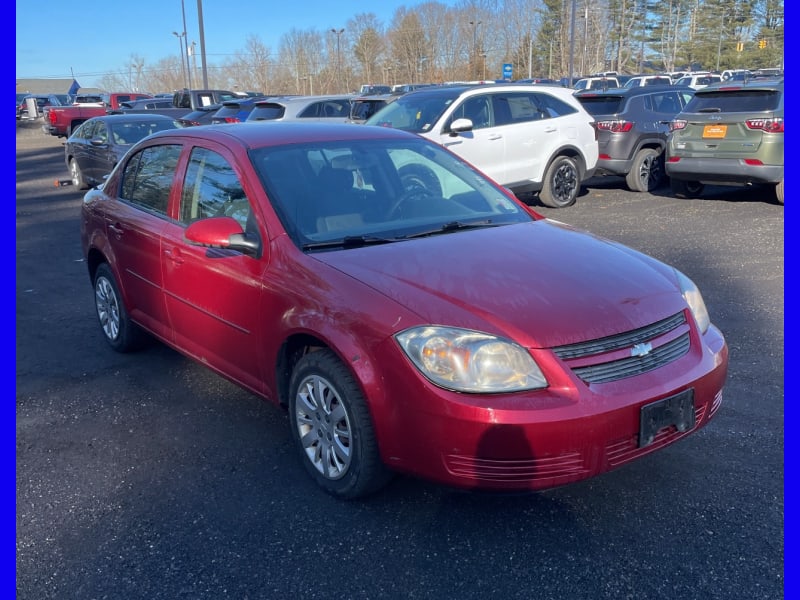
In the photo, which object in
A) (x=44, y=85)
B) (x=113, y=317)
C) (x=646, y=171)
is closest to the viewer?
(x=113, y=317)

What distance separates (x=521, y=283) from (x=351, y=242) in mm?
903

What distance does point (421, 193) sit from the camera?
4.12 meters

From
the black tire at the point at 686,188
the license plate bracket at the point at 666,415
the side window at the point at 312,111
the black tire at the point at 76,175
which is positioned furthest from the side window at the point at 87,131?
the license plate bracket at the point at 666,415

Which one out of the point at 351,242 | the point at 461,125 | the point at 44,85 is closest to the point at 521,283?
the point at 351,242

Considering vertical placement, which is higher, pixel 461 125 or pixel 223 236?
pixel 461 125

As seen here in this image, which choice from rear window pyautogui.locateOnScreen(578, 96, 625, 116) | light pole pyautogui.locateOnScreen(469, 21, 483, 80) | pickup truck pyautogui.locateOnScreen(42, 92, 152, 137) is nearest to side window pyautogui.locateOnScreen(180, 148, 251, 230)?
rear window pyautogui.locateOnScreen(578, 96, 625, 116)

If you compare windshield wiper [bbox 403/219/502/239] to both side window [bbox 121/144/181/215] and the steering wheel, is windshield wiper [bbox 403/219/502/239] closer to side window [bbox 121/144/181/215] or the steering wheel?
the steering wheel

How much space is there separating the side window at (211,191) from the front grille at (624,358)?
1870mm

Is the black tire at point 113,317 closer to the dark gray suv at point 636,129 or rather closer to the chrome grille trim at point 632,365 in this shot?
the chrome grille trim at point 632,365

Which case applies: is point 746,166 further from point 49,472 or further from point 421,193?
point 49,472

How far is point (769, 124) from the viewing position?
392 inches

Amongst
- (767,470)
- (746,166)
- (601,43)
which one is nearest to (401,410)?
(767,470)

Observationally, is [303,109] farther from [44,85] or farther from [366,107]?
[44,85]

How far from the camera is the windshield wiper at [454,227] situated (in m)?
3.71
